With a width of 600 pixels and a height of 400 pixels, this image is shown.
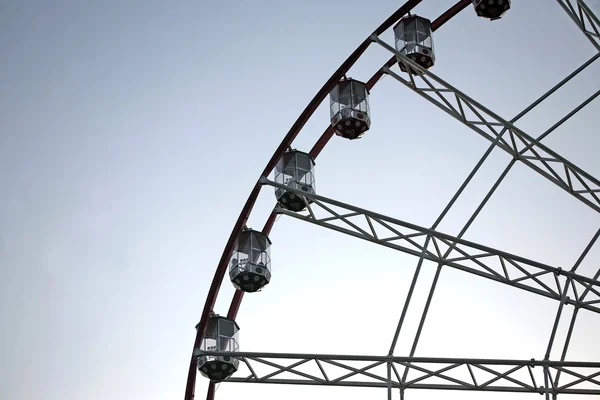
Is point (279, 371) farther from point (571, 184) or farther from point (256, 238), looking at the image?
point (571, 184)

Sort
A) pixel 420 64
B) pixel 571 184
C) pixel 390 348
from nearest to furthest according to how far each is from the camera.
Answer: pixel 390 348 < pixel 571 184 < pixel 420 64

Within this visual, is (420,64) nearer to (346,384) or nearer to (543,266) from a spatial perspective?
(543,266)

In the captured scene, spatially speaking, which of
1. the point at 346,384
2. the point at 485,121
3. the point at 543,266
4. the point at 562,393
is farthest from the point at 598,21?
the point at 346,384

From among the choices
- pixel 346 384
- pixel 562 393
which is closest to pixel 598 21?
pixel 562 393

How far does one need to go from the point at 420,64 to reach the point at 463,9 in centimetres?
194

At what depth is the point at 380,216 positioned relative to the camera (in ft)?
57.5

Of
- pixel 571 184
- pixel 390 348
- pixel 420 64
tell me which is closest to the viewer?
pixel 390 348

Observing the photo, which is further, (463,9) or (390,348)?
(463,9)

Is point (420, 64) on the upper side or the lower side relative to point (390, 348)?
upper

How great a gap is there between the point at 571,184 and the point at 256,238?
631cm

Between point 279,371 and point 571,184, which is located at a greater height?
point 571,184

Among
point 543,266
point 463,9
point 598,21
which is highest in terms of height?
point 463,9

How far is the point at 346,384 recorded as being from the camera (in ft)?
57.0

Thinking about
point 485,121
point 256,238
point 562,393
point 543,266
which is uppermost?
point 485,121
